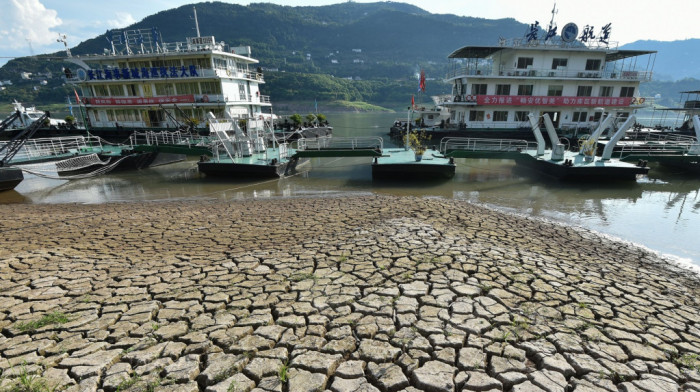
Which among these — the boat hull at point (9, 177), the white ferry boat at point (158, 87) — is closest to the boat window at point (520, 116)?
the white ferry boat at point (158, 87)

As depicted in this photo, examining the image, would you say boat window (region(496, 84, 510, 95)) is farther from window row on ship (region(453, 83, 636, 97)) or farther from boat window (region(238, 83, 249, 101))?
boat window (region(238, 83, 249, 101))

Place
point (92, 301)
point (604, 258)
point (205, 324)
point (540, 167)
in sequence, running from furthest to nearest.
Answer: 1. point (540, 167)
2. point (604, 258)
3. point (92, 301)
4. point (205, 324)

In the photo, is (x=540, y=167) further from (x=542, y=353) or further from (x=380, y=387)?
(x=380, y=387)

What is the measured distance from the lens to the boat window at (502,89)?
29.8 m

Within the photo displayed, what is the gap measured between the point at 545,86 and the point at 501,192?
20517 millimetres

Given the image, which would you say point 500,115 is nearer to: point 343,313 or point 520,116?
point 520,116

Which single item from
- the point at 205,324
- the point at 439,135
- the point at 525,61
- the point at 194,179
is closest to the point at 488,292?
the point at 205,324

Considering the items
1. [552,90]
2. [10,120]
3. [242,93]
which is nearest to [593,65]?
[552,90]

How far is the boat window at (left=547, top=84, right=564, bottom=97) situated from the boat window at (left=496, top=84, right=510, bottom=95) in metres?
3.70

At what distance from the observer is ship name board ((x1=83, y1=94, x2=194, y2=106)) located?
28.0 meters

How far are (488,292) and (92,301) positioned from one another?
6111 millimetres

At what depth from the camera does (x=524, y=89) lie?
29.9 meters

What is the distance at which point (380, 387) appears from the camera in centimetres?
338

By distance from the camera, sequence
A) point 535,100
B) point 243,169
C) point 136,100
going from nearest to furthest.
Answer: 1. point 243,169
2. point 136,100
3. point 535,100
